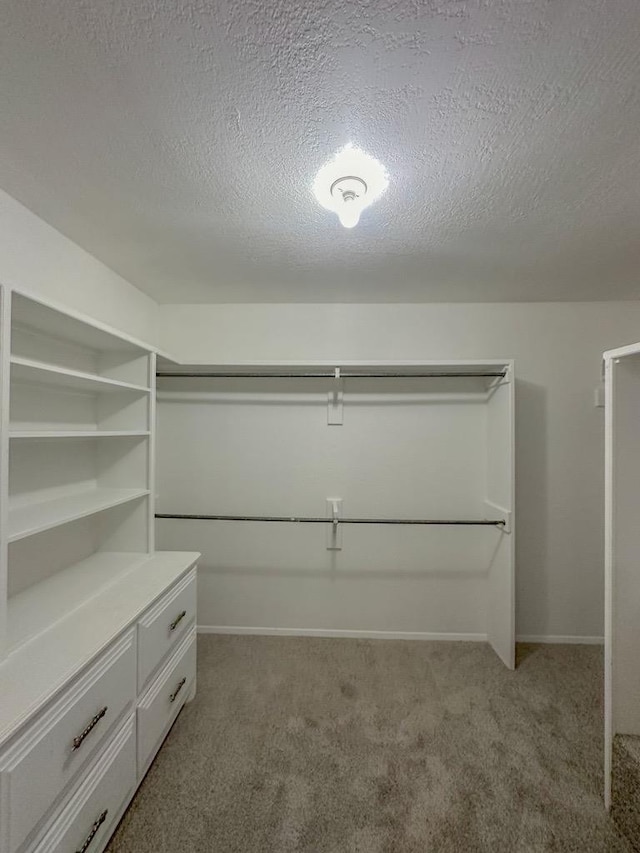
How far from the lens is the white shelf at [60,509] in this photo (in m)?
1.19

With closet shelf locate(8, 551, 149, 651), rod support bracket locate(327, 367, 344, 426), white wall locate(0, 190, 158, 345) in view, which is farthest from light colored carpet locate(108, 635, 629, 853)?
white wall locate(0, 190, 158, 345)

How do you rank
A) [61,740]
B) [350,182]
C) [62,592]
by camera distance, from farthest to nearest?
1. [62,592]
2. [350,182]
3. [61,740]

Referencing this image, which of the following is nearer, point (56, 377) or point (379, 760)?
point (56, 377)

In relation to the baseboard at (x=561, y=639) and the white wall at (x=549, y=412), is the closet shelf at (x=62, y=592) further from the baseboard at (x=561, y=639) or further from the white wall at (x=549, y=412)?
the baseboard at (x=561, y=639)

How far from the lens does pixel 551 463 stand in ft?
7.94

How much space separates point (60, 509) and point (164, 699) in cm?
93

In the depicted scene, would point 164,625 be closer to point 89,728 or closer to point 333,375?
point 89,728

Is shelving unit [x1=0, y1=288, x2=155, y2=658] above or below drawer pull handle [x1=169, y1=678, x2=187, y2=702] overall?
above

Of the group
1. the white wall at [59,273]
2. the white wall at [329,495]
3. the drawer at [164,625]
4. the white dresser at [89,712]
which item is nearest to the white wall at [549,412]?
the white wall at [329,495]

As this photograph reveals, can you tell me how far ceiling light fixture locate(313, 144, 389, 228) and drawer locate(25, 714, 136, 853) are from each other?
203 cm

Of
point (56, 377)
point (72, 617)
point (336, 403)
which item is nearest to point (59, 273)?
point (56, 377)

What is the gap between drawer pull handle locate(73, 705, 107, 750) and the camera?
102 centimetres

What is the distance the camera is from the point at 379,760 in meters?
1.50

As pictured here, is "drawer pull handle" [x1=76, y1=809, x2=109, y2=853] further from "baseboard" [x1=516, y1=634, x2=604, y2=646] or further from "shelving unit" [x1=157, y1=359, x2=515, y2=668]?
"baseboard" [x1=516, y1=634, x2=604, y2=646]
